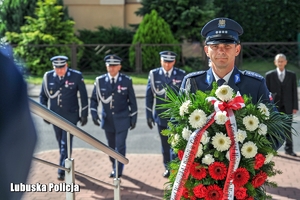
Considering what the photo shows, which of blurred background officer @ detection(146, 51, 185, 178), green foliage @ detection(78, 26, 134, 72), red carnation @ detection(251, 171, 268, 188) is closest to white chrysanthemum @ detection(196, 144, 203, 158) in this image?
red carnation @ detection(251, 171, 268, 188)

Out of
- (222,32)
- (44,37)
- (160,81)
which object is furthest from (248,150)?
(44,37)

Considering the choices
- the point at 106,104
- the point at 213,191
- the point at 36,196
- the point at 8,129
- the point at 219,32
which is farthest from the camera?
the point at 106,104

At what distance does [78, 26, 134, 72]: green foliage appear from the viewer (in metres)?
21.6

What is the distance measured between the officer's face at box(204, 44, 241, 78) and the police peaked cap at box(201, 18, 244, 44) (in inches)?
1.5

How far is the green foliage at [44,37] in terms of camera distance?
20.7m

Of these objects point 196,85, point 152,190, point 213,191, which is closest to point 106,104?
point 152,190

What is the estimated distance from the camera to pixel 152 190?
7535 millimetres

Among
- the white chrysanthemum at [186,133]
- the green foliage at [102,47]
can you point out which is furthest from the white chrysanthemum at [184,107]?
the green foliage at [102,47]

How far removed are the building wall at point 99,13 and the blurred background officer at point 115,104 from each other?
15875 mm

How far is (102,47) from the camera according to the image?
2148 centimetres

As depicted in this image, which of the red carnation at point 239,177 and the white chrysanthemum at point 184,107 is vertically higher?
the white chrysanthemum at point 184,107

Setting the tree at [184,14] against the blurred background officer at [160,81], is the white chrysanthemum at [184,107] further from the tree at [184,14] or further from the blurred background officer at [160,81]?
the tree at [184,14]

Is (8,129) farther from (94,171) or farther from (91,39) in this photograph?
(91,39)

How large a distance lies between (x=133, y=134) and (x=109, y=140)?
2.87 meters
